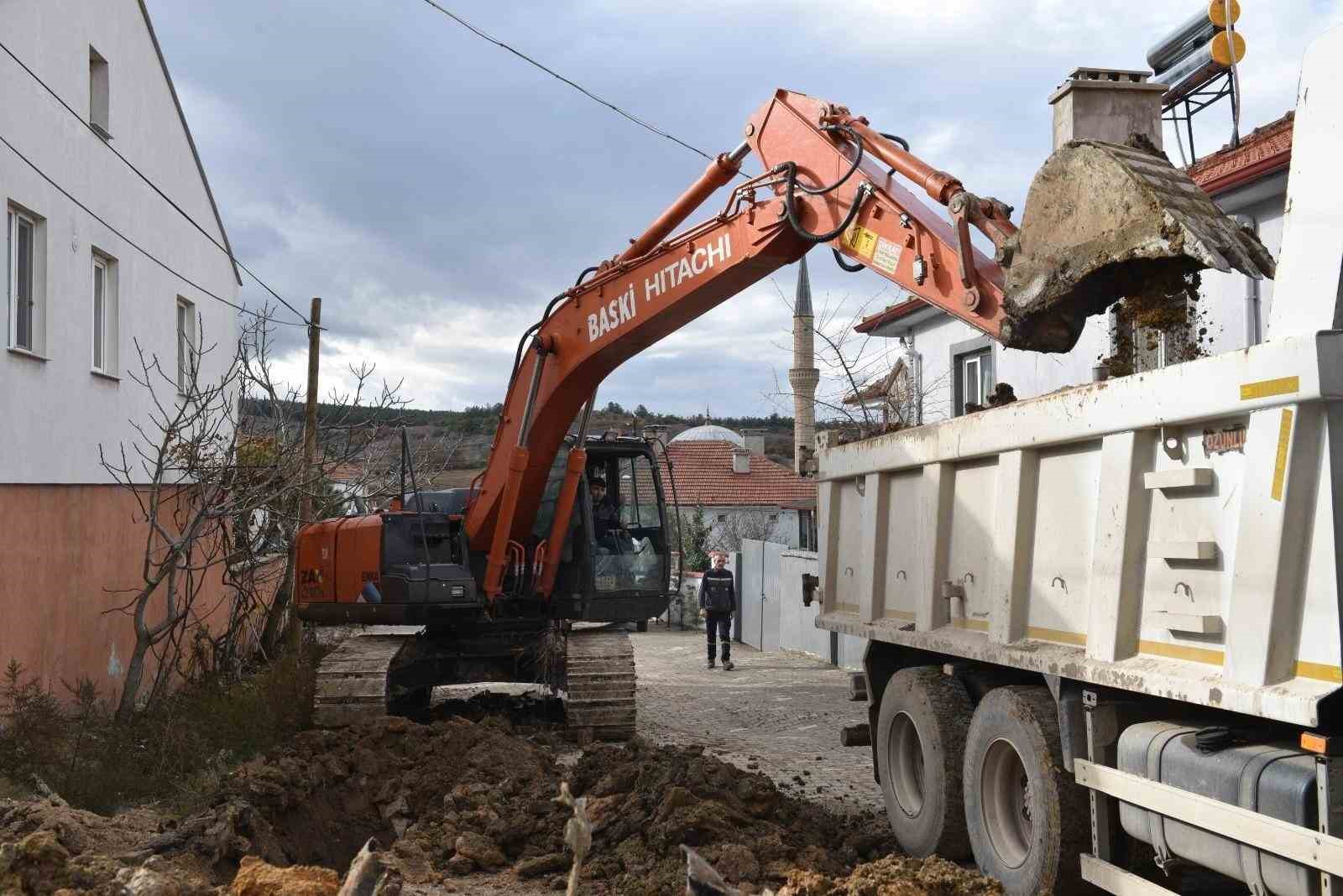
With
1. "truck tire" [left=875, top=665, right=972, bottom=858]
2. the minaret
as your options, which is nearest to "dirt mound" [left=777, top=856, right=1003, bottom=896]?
"truck tire" [left=875, top=665, right=972, bottom=858]

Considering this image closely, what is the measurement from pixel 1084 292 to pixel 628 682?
7.05 m

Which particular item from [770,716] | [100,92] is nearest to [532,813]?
[770,716]

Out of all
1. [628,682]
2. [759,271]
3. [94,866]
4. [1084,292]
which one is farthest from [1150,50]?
[94,866]

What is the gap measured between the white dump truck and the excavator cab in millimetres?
5227

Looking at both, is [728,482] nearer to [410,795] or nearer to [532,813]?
[410,795]

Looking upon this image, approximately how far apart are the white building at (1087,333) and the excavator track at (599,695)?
4037mm

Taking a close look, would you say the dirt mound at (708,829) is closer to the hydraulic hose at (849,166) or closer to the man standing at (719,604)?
the hydraulic hose at (849,166)

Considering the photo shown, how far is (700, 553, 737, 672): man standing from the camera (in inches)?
793

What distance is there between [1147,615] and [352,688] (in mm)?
7950

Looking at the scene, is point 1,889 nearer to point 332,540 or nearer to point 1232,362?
point 1232,362

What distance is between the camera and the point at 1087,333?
1495 centimetres

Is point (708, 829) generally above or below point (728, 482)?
below

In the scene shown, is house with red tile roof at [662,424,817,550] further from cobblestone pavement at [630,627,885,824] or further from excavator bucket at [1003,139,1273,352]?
excavator bucket at [1003,139,1273,352]

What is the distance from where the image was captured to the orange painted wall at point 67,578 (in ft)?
35.2
